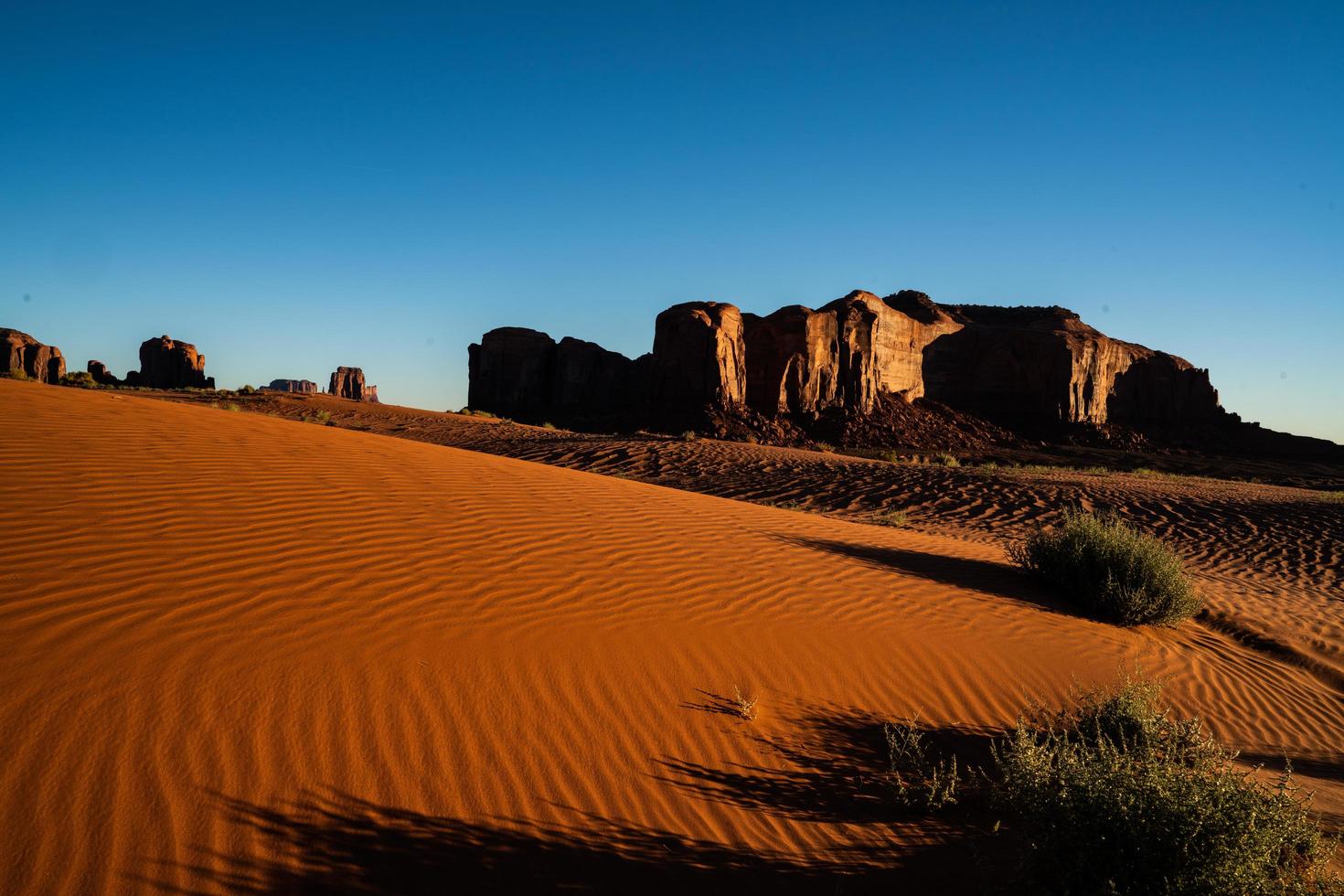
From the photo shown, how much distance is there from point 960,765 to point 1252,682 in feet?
13.6

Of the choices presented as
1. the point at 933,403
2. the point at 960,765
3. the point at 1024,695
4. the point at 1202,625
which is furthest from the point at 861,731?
the point at 933,403

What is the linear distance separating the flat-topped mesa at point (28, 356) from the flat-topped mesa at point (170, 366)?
608 centimetres

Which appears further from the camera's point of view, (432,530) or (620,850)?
(432,530)

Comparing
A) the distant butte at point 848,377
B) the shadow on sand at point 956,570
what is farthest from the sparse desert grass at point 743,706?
the distant butte at point 848,377

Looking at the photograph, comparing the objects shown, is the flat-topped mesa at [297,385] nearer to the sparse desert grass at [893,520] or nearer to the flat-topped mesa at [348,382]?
the flat-topped mesa at [348,382]

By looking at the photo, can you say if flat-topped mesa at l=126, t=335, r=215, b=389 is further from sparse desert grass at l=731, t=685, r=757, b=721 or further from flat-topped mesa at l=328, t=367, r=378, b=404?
sparse desert grass at l=731, t=685, r=757, b=721

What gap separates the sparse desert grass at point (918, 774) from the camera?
352cm

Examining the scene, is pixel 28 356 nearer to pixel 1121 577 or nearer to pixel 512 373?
pixel 512 373

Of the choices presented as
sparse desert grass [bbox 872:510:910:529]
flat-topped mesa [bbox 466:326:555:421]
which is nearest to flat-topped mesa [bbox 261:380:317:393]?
flat-topped mesa [bbox 466:326:555:421]

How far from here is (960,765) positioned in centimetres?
404

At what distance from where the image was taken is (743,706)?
13.8ft

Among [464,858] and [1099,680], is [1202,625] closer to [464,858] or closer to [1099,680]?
[1099,680]

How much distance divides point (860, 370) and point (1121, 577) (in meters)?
49.5

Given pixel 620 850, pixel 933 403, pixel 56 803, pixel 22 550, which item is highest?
pixel 933 403
